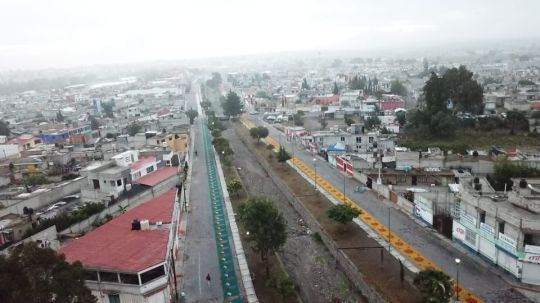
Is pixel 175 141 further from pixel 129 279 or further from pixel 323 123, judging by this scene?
pixel 129 279

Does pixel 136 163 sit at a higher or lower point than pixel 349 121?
higher

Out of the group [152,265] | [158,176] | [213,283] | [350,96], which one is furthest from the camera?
[350,96]

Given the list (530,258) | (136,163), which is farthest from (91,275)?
(530,258)

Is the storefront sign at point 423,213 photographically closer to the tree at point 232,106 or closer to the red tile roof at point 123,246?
the red tile roof at point 123,246

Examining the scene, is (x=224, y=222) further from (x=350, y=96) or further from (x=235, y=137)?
(x=350, y=96)

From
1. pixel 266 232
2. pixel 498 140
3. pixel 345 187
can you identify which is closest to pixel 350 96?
pixel 498 140
